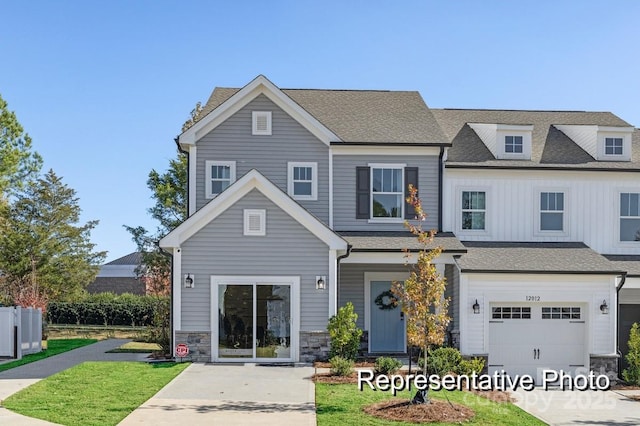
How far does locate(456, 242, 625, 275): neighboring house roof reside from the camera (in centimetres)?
2056

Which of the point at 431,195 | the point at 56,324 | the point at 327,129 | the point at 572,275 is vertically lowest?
the point at 56,324

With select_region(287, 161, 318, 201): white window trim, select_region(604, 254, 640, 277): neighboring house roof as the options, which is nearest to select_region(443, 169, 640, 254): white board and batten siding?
select_region(604, 254, 640, 277): neighboring house roof

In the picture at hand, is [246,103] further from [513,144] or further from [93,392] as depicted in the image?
[93,392]

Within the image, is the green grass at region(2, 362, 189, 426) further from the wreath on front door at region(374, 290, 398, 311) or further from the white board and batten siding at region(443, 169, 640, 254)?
the white board and batten siding at region(443, 169, 640, 254)

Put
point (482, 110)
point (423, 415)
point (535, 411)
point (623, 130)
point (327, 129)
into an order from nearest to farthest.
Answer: point (423, 415), point (535, 411), point (327, 129), point (623, 130), point (482, 110)

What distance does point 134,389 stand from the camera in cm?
1549

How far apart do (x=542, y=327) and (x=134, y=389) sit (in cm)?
1184

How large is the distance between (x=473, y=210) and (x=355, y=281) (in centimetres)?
445

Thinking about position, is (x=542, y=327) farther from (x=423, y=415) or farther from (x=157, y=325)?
(x=157, y=325)

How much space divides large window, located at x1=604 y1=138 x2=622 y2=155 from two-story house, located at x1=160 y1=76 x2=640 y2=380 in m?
0.09

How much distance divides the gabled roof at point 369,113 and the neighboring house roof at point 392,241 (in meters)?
2.88

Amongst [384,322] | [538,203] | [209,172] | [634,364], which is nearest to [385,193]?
[384,322]

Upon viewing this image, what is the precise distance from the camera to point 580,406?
52.0ft

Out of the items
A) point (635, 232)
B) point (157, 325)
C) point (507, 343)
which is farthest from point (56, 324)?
point (635, 232)
